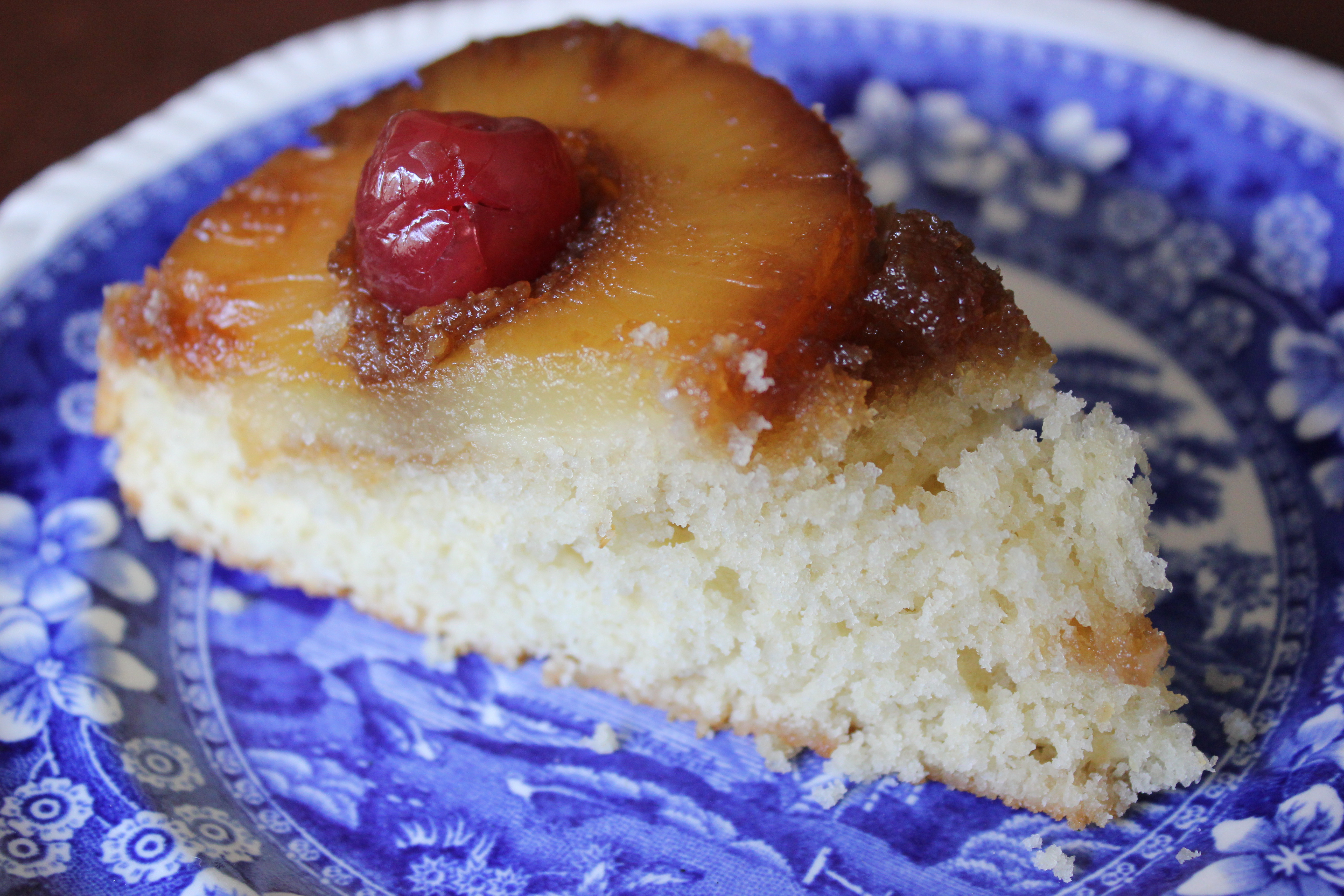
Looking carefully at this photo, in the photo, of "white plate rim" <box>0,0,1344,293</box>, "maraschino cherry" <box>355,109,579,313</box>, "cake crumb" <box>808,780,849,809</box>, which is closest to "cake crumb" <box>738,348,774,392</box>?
"maraschino cherry" <box>355,109,579,313</box>

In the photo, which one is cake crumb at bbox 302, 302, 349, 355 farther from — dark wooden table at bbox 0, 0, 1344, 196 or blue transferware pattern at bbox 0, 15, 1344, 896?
dark wooden table at bbox 0, 0, 1344, 196

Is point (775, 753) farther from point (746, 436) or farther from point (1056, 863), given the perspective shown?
point (746, 436)

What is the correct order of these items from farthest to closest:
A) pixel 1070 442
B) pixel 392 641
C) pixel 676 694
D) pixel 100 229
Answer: pixel 100 229, pixel 392 641, pixel 676 694, pixel 1070 442

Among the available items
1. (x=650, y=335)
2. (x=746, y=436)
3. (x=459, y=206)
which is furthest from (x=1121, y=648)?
(x=459, y=206)

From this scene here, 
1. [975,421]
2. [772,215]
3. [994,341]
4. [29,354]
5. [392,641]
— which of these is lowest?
[392,641]

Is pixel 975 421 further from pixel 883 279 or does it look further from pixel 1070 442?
pixel 883 279

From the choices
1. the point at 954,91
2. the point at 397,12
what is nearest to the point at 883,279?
the point at 954,91
